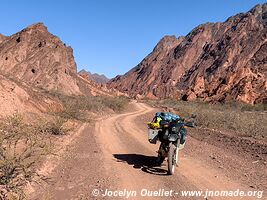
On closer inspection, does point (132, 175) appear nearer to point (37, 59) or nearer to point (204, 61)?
point (37, 59)

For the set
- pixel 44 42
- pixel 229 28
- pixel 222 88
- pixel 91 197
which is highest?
pixel 229 28

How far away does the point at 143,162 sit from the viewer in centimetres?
1040

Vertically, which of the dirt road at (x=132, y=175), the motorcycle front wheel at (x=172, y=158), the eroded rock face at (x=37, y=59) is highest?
the eroded rock face at (x=37, y=59)

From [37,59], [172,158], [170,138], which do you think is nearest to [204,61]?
[37,59]

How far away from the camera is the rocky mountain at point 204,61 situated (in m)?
84.9

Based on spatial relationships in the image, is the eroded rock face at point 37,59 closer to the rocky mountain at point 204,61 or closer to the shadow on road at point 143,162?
the rocky mountain at point 204,61

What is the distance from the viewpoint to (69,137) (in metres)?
15.5

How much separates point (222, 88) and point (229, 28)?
3049 inches

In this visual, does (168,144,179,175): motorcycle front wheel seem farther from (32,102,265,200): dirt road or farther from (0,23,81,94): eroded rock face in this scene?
(0,23,81,94): eroded rock face

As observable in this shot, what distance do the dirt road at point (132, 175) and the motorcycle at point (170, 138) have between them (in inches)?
14.7

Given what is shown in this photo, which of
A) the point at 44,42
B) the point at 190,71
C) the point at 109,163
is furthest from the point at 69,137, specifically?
the point at 190,71

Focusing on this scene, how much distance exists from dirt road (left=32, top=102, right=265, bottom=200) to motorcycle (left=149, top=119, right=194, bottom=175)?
37 centimetres

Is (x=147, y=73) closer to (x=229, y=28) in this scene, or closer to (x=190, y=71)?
(x=190, y=71)

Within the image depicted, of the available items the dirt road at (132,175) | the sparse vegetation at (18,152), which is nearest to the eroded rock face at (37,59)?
the sparse vegetation at (18,152)
